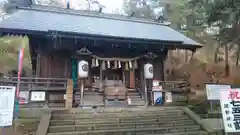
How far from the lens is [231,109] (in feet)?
23.9

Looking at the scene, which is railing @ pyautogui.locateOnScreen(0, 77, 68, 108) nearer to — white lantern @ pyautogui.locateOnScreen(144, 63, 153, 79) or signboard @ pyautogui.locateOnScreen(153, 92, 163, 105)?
white lantern @ pyautogui.locateOnScreen(144, 63, 153, 79)

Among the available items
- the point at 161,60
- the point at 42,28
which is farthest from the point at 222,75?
the point at 42,28

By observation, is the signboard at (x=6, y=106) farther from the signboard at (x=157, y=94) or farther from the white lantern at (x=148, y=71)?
the signboard at (x=157, y=94)

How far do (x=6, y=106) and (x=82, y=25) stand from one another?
8070mm

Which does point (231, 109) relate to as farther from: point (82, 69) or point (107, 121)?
point (82, 69)

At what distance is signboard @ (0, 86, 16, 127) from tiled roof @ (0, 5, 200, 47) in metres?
4.55

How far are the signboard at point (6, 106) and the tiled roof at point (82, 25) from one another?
179 inches

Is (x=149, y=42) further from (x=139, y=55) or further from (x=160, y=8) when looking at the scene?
(x=160, y=8)

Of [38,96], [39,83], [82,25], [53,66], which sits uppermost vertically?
[82,25]

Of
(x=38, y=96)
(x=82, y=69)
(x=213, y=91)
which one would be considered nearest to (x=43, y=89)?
(x=38, y=96)

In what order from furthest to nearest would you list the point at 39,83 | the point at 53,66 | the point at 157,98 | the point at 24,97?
the point at 157,98 < the point at 53,66 < the point at 39,83 < the point at 24,97

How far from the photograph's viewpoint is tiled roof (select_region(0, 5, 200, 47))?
10.8 m

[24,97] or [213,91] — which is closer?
[213,91]

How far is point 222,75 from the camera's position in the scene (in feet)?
63.8
